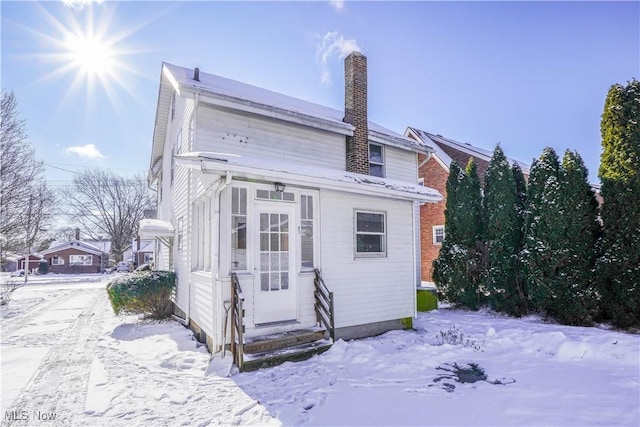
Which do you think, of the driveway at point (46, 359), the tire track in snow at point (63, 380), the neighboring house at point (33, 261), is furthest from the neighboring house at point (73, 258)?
the tire track in snow at point (63, 380)

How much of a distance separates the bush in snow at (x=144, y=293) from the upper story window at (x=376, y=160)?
6.67 m

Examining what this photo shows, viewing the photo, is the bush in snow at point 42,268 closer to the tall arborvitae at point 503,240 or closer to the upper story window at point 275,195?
the upper story window at point 275,195

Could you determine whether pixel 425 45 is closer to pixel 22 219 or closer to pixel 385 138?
pixel 385 138

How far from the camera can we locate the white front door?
637 cm

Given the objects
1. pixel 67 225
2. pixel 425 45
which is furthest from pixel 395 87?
pixel 67 225

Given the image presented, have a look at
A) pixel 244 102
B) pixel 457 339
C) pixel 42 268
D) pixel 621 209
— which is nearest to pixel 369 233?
pixel 457 339

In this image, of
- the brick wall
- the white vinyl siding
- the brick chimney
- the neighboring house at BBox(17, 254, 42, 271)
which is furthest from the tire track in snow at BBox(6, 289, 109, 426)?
the neighboring house at BBox(17, 254, 42, 271)

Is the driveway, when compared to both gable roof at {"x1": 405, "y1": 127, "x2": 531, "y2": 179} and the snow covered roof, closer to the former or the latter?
the snow covered roof

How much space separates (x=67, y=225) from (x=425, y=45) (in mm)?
51280

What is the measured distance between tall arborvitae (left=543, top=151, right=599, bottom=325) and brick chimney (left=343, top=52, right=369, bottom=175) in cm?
506

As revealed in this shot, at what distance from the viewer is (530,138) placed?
18188 millimetres

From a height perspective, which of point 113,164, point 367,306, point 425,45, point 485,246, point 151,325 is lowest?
point 151,325

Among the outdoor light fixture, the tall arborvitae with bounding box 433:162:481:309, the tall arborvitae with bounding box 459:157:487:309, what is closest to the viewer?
the outdoor light fixture

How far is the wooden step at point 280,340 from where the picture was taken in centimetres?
560
